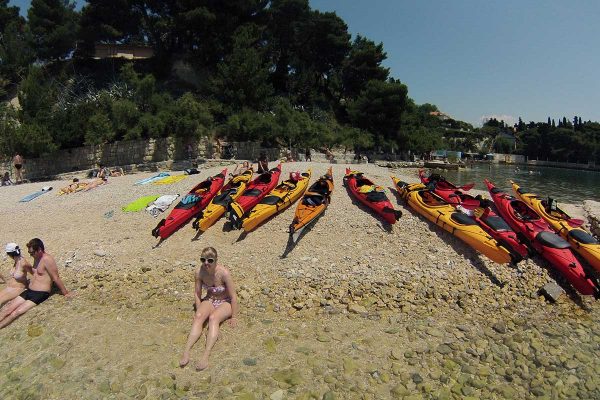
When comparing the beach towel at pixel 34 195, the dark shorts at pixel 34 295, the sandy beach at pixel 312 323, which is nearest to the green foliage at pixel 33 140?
the beach towel at pixel 34 195

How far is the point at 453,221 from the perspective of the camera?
876 centimetres

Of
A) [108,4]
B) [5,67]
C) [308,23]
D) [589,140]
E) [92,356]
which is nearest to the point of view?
[92,356]

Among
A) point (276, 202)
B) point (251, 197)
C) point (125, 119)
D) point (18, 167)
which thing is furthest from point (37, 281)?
point (125, 119)

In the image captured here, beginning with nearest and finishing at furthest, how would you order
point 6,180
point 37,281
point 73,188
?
point 37,281 → point 73,188 → point 6,180

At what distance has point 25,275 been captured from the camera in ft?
20.8

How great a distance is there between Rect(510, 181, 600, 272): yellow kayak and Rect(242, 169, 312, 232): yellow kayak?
729 centimetres

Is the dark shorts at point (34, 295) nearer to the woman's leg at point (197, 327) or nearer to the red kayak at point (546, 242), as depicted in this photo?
the woman's leg at point (197, 327)

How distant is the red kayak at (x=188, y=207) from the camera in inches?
351

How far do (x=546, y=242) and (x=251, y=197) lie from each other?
7.68m

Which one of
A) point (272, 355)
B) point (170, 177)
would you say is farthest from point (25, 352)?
point (170, 177)

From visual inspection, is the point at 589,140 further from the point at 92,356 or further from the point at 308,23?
the point at 92,356

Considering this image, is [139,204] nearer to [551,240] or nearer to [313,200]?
[313,200]

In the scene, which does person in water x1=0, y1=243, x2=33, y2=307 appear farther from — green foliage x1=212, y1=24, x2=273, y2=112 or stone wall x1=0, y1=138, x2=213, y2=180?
green foliage x1=212, y1=24, x2=273, y2=112

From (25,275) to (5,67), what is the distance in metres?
35.4
